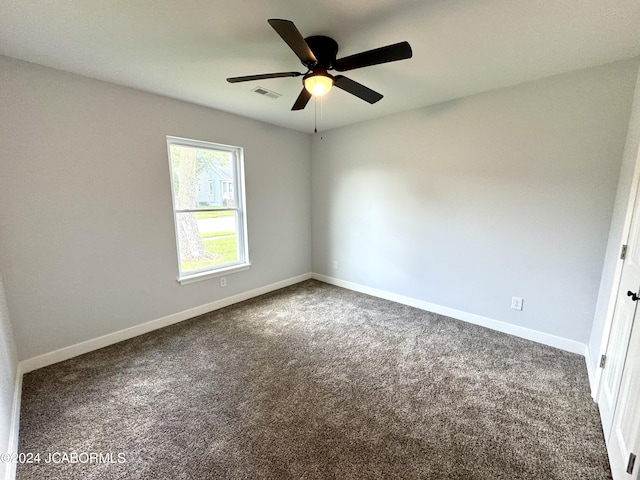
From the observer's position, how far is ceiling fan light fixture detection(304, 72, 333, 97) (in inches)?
70.6

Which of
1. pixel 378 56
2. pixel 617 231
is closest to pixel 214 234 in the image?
pixel 378 56

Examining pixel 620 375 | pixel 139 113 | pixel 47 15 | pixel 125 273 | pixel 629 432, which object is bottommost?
pixel 629 432

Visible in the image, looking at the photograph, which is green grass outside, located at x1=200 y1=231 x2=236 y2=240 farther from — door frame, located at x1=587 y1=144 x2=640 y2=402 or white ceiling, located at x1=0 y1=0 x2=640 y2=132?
door frame, located at x1=587 y1=144 x2=640 y2=402

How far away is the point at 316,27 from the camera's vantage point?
171cm

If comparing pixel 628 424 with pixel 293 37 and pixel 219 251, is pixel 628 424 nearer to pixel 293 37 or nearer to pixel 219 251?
pixel 293 37

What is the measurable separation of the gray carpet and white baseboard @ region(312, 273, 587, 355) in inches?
4.1

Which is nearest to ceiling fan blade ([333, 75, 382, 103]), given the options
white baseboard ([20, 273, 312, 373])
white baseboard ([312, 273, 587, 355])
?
white baseboard ([312, 273, 587, 355])

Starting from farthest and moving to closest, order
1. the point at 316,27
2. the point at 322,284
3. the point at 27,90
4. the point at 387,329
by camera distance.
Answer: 1. the point at 322,284
2. the point at 387,329
3. the point at 27,90
4. the point at 316,27

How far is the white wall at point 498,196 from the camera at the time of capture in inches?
88.7

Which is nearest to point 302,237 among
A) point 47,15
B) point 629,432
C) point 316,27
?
point 316,27

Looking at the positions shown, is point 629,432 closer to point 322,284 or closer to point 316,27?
point 316,27

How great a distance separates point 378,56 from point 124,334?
3283mm

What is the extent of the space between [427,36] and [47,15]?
233 centimetres

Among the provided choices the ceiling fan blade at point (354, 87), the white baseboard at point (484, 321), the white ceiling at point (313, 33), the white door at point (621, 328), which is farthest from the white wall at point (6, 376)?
the white baseboard at point (484, 321)
